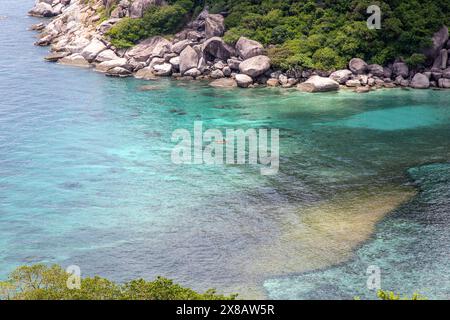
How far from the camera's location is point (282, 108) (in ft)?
161

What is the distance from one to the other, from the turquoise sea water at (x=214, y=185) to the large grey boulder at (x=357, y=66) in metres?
3.70

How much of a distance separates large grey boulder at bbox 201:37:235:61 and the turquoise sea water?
15.0ft

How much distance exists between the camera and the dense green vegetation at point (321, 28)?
2126 inches

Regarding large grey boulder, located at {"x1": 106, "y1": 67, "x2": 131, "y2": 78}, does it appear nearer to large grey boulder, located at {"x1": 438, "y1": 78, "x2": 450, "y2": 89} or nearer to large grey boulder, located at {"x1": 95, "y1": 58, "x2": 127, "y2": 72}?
large grey boulder, located at {"x1": 95, "y1": 58, "x2": 127, "y2": 72}

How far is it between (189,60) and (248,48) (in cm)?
649

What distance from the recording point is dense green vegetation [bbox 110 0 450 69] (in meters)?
54.0

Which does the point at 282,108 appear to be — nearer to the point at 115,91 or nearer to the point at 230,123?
the point at 230,123

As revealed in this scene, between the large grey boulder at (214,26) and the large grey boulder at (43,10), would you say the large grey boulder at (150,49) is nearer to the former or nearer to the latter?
the large grey boulder at (214,26)

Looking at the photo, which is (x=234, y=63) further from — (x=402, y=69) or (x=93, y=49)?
(x=93, y=49)

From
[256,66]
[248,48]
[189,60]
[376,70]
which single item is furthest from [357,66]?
[189,60]

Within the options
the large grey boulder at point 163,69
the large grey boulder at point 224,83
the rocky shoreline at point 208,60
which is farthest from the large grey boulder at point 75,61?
the large grey boulder at point 224,83

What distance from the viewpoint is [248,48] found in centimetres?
5591

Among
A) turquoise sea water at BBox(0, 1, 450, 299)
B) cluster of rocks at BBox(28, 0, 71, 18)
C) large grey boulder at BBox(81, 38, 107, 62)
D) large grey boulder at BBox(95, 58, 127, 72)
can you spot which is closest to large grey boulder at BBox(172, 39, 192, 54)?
turquoise sea water at BBox(0, 1, 450, 299)

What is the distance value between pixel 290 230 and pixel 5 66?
160 ft
